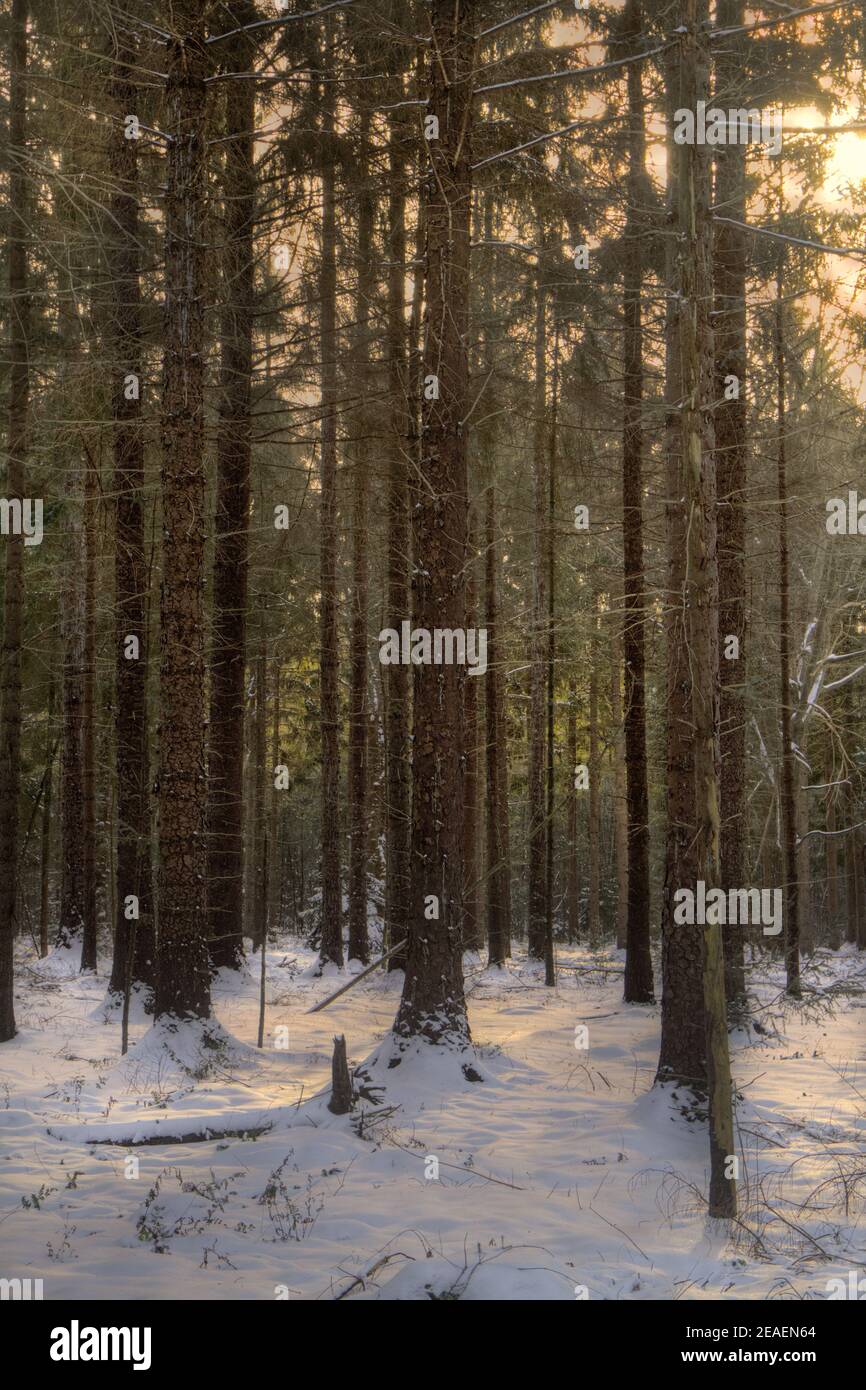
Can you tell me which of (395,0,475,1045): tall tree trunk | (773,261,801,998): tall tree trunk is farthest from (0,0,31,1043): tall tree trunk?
(773,261,801,998): tall tree trunk

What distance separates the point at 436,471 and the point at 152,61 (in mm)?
5753

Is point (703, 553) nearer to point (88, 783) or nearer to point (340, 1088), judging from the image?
point (340, 1088)

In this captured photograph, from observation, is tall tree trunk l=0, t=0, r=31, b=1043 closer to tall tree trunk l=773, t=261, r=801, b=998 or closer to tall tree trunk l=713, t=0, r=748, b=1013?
tall tree trunk l=713, t=0, r=748, b=1013

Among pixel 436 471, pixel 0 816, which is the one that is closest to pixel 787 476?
pixel 436 471

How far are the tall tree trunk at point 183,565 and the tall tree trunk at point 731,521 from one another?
5840 millimetres

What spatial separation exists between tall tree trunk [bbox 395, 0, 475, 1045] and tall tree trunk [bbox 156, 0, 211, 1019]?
2.35 meters

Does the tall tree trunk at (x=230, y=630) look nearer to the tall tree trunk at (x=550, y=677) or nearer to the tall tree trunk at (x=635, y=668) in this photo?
the tall tree trunk at (x=550, y=677)

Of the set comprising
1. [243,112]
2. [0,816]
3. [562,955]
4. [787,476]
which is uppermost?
[243,112]

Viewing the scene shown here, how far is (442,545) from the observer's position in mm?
10188

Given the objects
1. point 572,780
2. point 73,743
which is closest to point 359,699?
point 73,743

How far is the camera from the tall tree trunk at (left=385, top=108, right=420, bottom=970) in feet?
46.0

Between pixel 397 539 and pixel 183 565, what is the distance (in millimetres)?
6305
